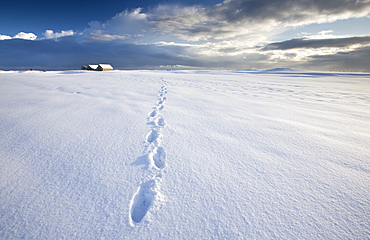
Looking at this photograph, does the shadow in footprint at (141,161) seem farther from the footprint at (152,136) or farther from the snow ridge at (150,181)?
the footprint at (152,136)

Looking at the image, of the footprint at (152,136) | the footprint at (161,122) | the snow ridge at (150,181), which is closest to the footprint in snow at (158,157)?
the snow ridge at (150,181)

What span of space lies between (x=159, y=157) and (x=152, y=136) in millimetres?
475

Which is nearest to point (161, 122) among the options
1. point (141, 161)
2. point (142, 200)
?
point (141, 161)

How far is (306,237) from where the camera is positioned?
2.88ft

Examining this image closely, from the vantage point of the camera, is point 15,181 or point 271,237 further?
point 15,181

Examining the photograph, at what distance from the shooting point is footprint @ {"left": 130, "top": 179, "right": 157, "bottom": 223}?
100 cm

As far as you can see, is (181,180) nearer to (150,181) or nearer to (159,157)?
(150,181)

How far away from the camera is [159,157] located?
1590mm

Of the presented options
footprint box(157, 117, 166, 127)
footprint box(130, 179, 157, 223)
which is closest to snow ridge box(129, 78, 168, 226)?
footprint box(130, 179, 157, 223)

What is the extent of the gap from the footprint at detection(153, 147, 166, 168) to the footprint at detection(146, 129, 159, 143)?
0.77 feet

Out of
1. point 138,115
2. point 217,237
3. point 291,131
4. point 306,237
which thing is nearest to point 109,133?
point 138,115

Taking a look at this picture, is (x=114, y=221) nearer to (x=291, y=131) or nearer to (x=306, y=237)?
(x=306, y=237)

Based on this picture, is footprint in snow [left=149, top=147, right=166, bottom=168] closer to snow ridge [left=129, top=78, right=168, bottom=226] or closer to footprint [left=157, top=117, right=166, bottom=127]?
snow ridge [left=129, top=78, right=168, bottom=226]

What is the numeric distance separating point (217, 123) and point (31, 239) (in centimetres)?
213
